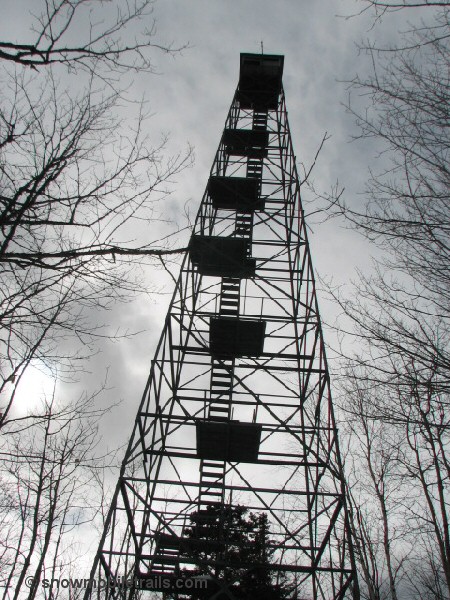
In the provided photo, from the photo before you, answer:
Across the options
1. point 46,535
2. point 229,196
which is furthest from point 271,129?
point 46,535

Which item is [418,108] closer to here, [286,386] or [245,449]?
[286,386]

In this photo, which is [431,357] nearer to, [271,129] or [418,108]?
[418,108]

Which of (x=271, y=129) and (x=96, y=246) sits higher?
(x=271, y=129)

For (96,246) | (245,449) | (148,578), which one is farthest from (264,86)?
(148,578)

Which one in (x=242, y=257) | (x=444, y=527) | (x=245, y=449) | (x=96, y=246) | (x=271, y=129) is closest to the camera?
(x=96, y=246)

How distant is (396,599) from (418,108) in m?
13.4

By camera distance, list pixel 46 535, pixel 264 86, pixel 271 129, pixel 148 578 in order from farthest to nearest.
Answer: pixel 264 86 < pixel 271 129 < pixel 46 535 < pixel 148 578

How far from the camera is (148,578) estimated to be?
7691 mm

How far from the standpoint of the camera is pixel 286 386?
30.6 feet

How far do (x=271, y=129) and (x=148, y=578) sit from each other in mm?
11481

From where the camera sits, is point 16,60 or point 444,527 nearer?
point 16,60

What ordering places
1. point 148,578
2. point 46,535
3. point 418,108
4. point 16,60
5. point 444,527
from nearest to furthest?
point 16,60, point 418,108, point 148,578, point 444,527, point 46,535

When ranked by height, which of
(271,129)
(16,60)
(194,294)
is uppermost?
(271,129)

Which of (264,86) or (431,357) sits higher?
(264,86)
